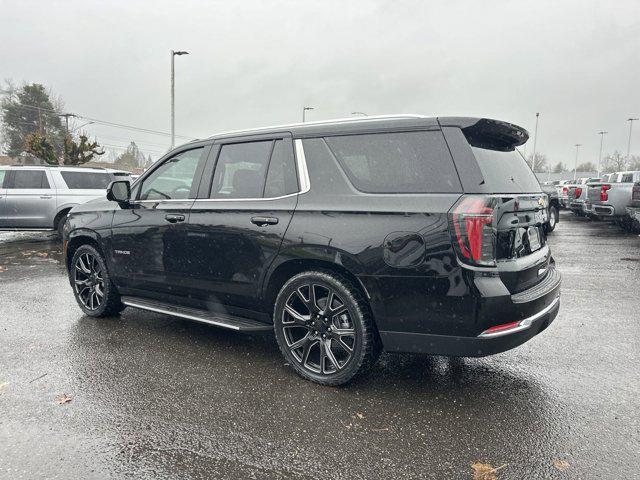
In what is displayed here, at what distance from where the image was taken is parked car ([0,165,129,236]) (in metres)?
11.1

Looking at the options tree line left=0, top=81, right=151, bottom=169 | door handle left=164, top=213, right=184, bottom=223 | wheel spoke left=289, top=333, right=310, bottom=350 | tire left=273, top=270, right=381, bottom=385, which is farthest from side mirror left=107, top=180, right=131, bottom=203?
tree line left=0, top=81, right=151, bottom=169

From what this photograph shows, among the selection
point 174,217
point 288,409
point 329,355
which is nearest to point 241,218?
point 174,217

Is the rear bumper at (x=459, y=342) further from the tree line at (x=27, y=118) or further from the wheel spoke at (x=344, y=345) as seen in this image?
the tree line at (x=27, y=118)

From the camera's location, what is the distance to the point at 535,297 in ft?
9.93

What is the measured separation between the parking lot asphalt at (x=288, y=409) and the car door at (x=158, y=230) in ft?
1.82

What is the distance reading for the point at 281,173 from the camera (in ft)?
12.0

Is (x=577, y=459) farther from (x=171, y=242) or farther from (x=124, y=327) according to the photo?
(x=124, y=327)

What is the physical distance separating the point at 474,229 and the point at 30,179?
38.7 feet

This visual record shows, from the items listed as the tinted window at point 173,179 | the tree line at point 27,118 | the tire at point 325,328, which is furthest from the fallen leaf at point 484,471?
the tree line at point 27,118

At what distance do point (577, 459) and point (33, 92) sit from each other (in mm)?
61784

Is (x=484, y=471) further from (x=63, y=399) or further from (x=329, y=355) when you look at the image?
(x=63, y=399)

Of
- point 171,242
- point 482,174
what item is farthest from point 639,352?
point 171,242

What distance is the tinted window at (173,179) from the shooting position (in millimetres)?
4293

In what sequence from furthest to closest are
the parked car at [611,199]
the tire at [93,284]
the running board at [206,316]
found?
the parked car at [611,199] → the tire at [93,284] → the running board at [206,316]
